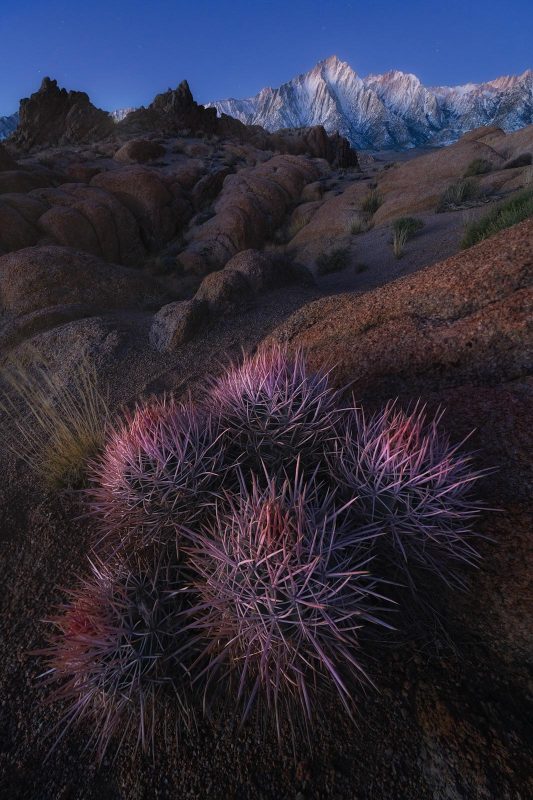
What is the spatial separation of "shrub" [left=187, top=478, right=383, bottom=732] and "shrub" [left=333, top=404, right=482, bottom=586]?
0.23 metres

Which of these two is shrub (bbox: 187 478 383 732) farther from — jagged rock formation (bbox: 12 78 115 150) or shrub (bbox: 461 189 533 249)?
jagged rock formation (bbox: 12 78 115 150)

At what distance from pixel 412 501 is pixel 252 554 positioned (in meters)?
0.70

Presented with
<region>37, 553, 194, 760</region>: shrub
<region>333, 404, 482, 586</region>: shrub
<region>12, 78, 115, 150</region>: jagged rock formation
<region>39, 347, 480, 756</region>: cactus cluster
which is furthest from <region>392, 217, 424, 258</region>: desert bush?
<region>12, 78, 115, 150</region>: jagged rock formation

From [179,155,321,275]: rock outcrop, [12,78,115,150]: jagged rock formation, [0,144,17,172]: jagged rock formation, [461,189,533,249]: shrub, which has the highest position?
[12,78,115,150]: jagged rock formation

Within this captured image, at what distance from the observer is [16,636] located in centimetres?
232

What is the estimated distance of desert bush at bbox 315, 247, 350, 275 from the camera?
410 inches

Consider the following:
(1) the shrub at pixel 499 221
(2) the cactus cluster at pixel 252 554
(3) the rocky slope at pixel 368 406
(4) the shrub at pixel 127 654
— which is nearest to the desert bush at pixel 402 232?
(3) the rocky slope at pixel 368 406

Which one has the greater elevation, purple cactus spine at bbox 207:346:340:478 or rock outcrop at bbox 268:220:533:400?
purple cactus spine at bbox 207:346:340:478

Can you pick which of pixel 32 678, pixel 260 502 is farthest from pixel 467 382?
pixel 32 678

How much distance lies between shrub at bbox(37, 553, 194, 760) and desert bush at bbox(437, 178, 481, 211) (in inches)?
490

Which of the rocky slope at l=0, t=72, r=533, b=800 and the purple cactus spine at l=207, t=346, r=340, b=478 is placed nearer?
the rocky slope at l=0, t=72, r=533, b=800

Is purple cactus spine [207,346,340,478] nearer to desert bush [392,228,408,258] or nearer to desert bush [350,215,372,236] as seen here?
desert bush [392,228,408,258]

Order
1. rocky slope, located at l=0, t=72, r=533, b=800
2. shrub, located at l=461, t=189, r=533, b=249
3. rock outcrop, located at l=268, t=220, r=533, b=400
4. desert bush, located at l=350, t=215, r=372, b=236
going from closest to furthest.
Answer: rocky slope, located at l=0, t=72, r=533, b=800 < rock outcrop, located at l=268, t=220, r=533, b=400 < shrub, located at l=461, t=189, r=533, b=249 < desert bush, located at l=350, t=215, r=372, b=236

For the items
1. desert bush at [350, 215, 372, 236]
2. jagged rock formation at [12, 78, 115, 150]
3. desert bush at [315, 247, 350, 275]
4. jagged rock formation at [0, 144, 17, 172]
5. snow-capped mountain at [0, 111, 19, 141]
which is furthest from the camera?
snow-capped mountain at [0, 111, 19, 141]
